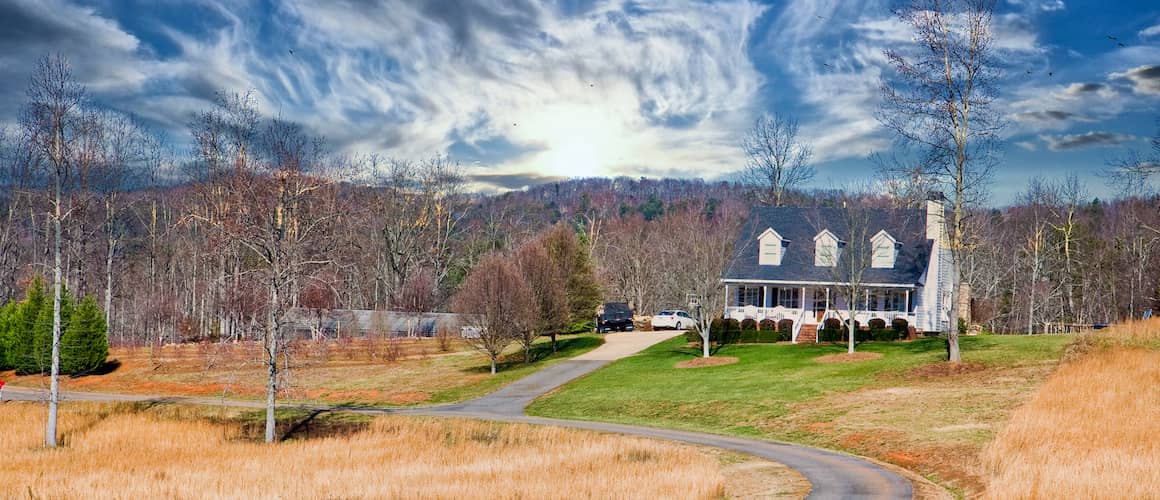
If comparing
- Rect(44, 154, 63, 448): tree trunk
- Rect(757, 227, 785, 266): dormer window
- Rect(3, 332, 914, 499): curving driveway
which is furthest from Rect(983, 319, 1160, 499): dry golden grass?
Rect(44, 154, 63, 448): tree trunk

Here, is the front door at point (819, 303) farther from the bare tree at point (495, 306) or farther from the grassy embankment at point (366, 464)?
the grassy embankment at point (366, 464)

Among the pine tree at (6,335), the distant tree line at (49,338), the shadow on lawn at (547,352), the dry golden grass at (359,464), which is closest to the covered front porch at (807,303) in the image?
the shadow on lawn at (547,352)

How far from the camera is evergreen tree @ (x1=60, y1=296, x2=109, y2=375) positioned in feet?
161

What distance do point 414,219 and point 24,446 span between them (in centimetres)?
6062

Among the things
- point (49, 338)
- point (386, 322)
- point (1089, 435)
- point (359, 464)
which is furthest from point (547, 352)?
point (1089, 435)

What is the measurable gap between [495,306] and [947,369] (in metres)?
24.1

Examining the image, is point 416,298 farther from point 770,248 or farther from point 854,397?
point 854,397

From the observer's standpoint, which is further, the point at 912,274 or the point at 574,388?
the point at 912,274

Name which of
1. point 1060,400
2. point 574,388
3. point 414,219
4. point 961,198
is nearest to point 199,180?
point 414,219

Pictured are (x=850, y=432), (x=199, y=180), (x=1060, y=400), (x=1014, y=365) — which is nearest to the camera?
(x=1060, y=400)

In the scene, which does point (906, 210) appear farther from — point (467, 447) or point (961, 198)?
point (467, 447)

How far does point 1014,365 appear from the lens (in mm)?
33594

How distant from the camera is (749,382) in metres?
36.5

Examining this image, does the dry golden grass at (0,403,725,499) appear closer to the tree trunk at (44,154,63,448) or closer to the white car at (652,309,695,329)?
the tree trunk at (44,154,63,448)
